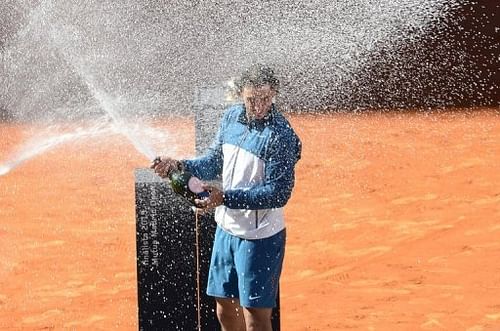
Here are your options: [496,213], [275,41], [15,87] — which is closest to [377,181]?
[496,213]

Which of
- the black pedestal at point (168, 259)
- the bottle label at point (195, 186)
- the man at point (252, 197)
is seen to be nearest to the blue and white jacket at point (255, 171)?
the man at point (252, 197)

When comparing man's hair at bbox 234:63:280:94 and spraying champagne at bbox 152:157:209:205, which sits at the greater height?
man's hair at bbox 234:63:280:94

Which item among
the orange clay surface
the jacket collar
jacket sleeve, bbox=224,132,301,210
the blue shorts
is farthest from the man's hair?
the orange clay surface

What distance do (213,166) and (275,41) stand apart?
12.2 metres

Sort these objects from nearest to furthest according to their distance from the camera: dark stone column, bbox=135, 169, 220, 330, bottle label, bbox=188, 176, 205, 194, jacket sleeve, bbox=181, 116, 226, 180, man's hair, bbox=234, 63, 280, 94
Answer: man's hair, bbox=234, 63, 280, 94 < bottle label, bbox=188, 176, 205, 194 < jacket sleeve, bbox=181, 116, 226, 180 < dark stone column, bbox=135, 169, 220, 330

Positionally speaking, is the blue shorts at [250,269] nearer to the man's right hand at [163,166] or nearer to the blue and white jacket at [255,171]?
the blue and white jacket at [255,171]

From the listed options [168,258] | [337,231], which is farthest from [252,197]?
[337,231]

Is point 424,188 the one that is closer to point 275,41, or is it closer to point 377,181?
point 377,181

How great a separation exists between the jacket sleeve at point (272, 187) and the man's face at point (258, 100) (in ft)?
0.49

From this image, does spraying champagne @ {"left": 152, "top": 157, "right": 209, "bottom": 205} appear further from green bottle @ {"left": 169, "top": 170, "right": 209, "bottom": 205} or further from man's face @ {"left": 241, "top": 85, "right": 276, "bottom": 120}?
man's face @ {"left": 241, "top": 85, "right": 276, "bottom": 120}

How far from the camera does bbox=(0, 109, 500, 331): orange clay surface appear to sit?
6223 mm

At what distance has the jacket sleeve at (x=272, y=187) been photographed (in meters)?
3.72

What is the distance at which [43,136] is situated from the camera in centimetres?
1350

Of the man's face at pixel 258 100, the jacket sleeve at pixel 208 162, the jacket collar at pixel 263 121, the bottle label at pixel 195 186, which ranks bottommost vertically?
the bottle label at pixel 195 186
